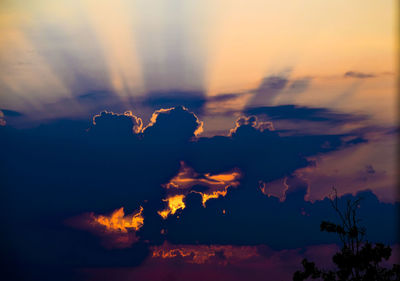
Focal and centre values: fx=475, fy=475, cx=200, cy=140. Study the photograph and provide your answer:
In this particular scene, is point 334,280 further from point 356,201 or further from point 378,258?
point 356,201

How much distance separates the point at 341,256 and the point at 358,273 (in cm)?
213

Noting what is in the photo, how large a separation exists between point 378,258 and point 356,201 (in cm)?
552

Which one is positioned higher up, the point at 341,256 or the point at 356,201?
the point at 356,201

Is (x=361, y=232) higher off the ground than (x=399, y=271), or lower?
higher

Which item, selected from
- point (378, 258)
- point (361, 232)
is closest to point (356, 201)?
point (361, 232)

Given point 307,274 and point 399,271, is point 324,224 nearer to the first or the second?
point 307,274

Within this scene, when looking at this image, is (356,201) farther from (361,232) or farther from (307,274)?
(307,274)

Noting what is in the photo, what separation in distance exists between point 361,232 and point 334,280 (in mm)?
4844

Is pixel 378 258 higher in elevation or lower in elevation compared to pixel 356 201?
lower

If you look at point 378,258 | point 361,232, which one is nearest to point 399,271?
point 378,258

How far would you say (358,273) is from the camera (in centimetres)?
4141

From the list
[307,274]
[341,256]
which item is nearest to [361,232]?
[341,256]

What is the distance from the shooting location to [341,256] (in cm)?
4131

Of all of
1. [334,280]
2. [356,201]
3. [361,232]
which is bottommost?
[334,280]
